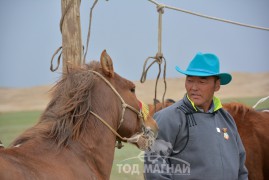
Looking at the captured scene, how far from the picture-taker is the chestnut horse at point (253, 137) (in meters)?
5.41

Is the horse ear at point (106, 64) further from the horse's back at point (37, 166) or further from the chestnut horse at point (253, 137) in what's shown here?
the chestnut horse at point (253, 137)

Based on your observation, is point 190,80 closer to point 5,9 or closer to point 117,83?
point 117,83

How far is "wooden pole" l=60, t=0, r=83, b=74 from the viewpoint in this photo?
14.8 ft

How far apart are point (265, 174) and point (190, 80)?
2141mm

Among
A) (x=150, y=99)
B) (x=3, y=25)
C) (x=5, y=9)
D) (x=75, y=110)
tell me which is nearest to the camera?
(x=75, y=110)

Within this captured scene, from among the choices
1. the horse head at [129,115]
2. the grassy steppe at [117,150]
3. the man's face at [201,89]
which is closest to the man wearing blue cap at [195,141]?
the man's face at [201,89]

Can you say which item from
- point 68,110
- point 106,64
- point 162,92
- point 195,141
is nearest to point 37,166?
point 68,110

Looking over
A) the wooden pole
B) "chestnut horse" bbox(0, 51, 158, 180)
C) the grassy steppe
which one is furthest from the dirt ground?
"chestnut horse" bbox(0, 51, 158, 180)

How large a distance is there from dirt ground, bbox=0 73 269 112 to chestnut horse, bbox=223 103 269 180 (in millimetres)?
10285

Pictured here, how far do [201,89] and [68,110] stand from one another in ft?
3.60

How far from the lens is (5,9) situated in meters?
10.2

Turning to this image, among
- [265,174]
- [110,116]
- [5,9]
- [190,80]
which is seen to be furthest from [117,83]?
[5,9]

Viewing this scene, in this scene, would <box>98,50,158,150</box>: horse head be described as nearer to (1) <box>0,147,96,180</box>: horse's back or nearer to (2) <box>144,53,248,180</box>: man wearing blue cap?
(2) <box>144,53,248,180</box>: man wearing blue cap

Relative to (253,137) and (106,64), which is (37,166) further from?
(253,137)
